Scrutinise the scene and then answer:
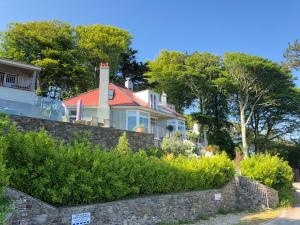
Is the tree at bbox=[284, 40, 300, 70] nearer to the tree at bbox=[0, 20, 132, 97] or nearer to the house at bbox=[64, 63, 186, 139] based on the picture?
the house at bbox=[64, 63, 186, 139]

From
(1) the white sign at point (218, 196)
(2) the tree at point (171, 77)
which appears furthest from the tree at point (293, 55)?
(1) the white sign at point (218, 196)

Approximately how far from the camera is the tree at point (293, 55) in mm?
29725

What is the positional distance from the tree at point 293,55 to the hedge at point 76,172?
19.9 meters

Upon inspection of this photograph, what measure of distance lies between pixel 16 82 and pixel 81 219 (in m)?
16.2

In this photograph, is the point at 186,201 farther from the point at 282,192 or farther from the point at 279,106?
the point at 279,106

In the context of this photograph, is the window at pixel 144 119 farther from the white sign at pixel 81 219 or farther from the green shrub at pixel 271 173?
the white sign at pixel 81 219

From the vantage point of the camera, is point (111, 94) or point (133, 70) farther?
point (133, 70)

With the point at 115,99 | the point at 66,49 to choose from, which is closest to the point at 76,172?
the point at 115,99

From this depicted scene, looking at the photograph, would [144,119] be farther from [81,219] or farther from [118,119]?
[81,219]

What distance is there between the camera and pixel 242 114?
3969 cm

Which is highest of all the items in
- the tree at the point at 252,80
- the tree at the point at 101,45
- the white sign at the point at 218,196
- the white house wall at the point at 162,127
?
the tree at the point at 101,45

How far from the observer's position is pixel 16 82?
78.1 feet

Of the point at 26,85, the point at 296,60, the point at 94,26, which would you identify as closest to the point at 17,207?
the point at 26,85

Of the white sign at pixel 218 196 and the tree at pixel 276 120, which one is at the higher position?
the tree at pixel 276 120
